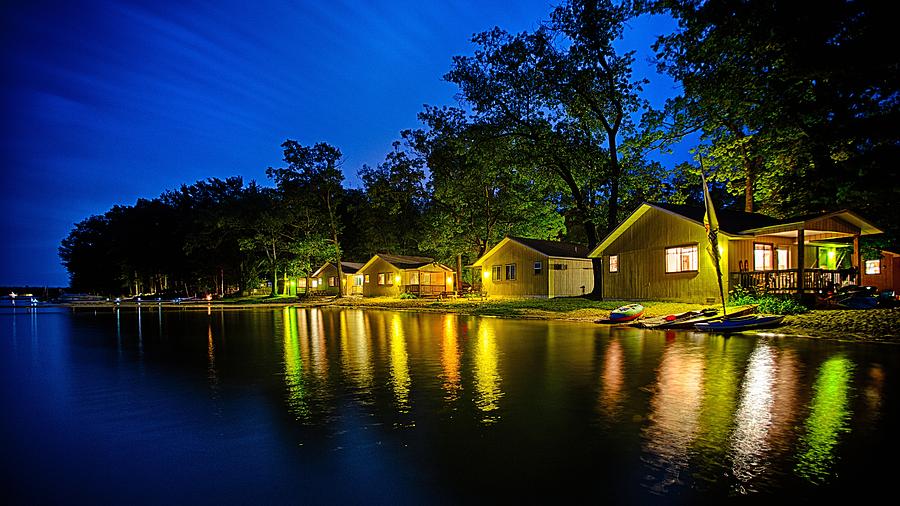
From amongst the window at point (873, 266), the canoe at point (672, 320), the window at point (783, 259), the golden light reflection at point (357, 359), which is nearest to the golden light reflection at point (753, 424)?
the golden light reflection at point (357, 359)

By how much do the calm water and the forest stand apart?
1013 centimetres

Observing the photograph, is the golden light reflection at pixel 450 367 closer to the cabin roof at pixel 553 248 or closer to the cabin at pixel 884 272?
the cabin roof at pixel 553 248

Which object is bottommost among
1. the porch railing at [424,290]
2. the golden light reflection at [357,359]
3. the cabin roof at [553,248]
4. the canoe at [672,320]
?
the porch railing at [424,290]

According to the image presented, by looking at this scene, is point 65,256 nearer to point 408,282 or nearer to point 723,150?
point 408,282

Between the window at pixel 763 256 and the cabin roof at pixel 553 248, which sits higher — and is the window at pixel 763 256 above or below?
below

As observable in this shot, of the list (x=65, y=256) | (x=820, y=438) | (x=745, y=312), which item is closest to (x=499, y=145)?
(x=745, y=312)

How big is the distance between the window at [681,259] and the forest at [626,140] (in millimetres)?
4812

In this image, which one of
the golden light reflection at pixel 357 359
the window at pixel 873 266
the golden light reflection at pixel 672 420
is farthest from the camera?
the window at pixel 873 266

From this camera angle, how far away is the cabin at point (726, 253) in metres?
22.8

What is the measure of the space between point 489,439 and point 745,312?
57.3 feet

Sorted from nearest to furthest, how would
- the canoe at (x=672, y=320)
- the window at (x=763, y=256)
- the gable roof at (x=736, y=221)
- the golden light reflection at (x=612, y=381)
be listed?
the golden light reflection at (x=612, y=381) < the canoe at (x=672, y=320) < the gable roof at (x=736, y=221) < the window at (x=763, y=256)

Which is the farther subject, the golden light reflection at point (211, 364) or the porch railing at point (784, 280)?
the porch railing at point (784, 280)

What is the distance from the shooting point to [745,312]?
19344 millimetres

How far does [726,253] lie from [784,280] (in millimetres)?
2748
